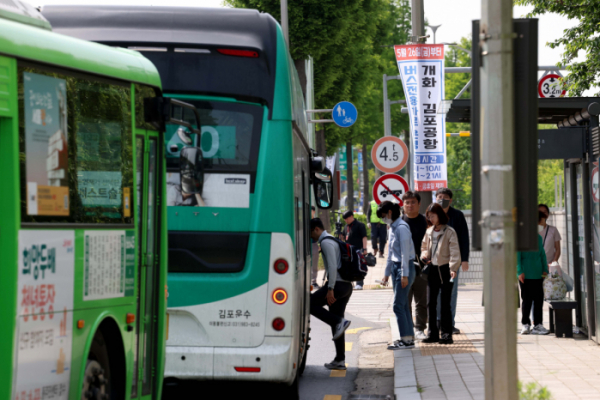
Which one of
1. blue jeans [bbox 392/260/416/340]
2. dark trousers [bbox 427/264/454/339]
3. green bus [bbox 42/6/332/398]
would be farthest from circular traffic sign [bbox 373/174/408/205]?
green bus [bbox 42/6/332/398]

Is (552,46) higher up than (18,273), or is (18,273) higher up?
(552,46)

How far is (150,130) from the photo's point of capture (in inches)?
252

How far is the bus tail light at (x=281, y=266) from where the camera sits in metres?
7.21

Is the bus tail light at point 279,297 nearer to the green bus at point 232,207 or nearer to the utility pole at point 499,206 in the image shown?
the green bus at point 232,207

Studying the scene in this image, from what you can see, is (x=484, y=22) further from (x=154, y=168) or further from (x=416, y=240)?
(x=416, y=240)

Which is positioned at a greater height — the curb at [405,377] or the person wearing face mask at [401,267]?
the person wearing face mask at [401,267]

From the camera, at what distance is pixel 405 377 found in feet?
29.5

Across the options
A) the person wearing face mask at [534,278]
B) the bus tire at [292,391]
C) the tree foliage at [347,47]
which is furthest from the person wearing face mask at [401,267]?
the tree foliage at [347,47]

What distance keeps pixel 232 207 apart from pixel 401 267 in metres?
4.22

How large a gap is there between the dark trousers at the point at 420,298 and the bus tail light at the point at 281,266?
17.2 ft

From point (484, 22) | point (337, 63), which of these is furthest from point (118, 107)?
point (337, 63)

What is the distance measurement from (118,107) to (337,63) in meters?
27.9

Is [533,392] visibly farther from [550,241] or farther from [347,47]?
[347,47]

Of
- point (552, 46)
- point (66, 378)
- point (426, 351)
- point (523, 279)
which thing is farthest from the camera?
point (552, 46)
